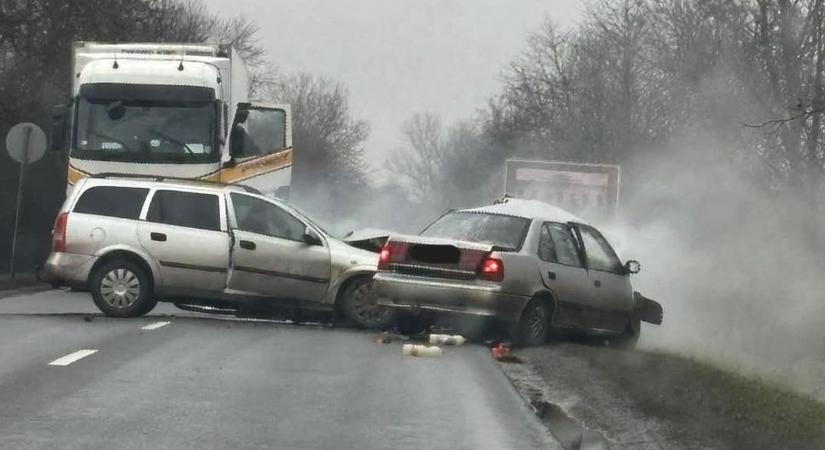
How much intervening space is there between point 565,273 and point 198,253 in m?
4.29

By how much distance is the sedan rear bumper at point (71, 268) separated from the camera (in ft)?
58.6

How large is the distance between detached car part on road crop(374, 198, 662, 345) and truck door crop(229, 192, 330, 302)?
181 centimetres

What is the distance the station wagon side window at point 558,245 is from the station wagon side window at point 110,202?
4835mm

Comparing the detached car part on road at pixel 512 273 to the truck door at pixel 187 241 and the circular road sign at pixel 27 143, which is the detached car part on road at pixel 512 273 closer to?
the truck door at pixel 187 241

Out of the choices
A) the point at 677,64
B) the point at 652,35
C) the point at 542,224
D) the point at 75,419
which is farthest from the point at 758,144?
the point at 75,419

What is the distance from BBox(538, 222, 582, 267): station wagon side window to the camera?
16.6 m

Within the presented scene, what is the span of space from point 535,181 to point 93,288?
61.1 feet

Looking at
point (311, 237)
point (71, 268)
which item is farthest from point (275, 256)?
point (71, 268)

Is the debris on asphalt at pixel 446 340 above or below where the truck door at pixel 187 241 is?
below

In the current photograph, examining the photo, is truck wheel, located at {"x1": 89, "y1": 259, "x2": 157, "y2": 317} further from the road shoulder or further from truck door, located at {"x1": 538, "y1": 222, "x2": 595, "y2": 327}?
the road shoulder

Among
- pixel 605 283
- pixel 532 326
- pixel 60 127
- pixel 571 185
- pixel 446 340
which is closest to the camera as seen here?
pixel 532 326

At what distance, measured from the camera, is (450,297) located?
52.0 ft

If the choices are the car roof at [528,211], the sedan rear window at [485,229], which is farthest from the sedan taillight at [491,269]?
the car roof at [528,211]

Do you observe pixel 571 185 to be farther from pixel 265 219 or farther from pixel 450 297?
pixel 450 297
